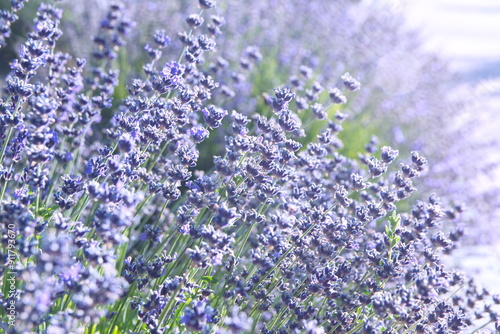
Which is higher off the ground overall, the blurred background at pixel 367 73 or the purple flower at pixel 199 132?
A: the blurred background at pixel 367 73

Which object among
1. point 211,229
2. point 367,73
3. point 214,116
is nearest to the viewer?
point 211,229

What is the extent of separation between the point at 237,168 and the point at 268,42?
4.02 metres

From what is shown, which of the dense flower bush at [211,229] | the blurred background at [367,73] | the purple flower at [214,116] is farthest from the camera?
the blurred background at [367,73]

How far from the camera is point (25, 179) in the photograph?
6.33ft

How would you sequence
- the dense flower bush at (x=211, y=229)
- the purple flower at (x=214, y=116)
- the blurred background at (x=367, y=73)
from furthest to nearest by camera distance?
the blurred background at (x=367, y=73) → the purple flower at (x=214, y=116) → the dense flower bush at (x=211, y=229)

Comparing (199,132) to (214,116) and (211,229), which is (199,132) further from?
(211,229)

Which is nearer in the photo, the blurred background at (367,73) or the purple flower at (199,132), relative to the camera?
the purple flower at (199,132)

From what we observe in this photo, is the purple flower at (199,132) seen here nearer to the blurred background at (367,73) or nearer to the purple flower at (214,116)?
the purple flower at (214,116)

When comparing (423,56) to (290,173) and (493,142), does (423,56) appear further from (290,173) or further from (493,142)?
(290,173)

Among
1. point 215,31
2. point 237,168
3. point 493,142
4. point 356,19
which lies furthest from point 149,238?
point 356,19

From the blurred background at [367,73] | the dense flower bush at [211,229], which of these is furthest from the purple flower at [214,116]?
the blurred background at [367,73]

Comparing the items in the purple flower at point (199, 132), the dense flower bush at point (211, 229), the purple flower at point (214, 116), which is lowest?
the dense flower bush at point (211, 229)

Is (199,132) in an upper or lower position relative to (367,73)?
lower

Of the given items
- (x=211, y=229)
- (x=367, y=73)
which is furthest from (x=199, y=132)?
(x=367, y=73)
